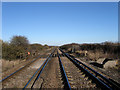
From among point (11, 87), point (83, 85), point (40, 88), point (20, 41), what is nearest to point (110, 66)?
point (83, 85)

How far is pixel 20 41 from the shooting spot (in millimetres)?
25172

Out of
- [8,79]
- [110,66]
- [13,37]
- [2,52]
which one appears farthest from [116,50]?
[13,37]

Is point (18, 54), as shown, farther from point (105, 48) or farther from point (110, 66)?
point (105, 48)

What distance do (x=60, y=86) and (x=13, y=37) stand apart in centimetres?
2262

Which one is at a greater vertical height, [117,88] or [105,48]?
[105,48]

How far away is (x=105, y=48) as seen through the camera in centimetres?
2031

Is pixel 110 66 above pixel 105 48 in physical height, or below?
below

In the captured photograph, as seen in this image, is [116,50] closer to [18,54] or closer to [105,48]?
[105,48]

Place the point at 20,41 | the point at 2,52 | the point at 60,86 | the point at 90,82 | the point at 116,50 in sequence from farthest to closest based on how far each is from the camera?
the point at 20,41 < the point at 116,50 < the point at 2,52 < the point at 90,82 < the point at 60,86

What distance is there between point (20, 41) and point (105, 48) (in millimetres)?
18559

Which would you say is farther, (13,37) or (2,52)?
(13,37)

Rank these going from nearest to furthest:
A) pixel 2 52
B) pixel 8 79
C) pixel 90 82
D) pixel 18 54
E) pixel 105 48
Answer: pixel 90 82 → pixel 8 79 → pixel 2 52 → pixel 18 54 → pixel 105 48

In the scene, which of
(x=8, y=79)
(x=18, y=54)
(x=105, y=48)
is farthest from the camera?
(x=105, y=48)

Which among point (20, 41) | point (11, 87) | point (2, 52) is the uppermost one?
point (20, 41)
